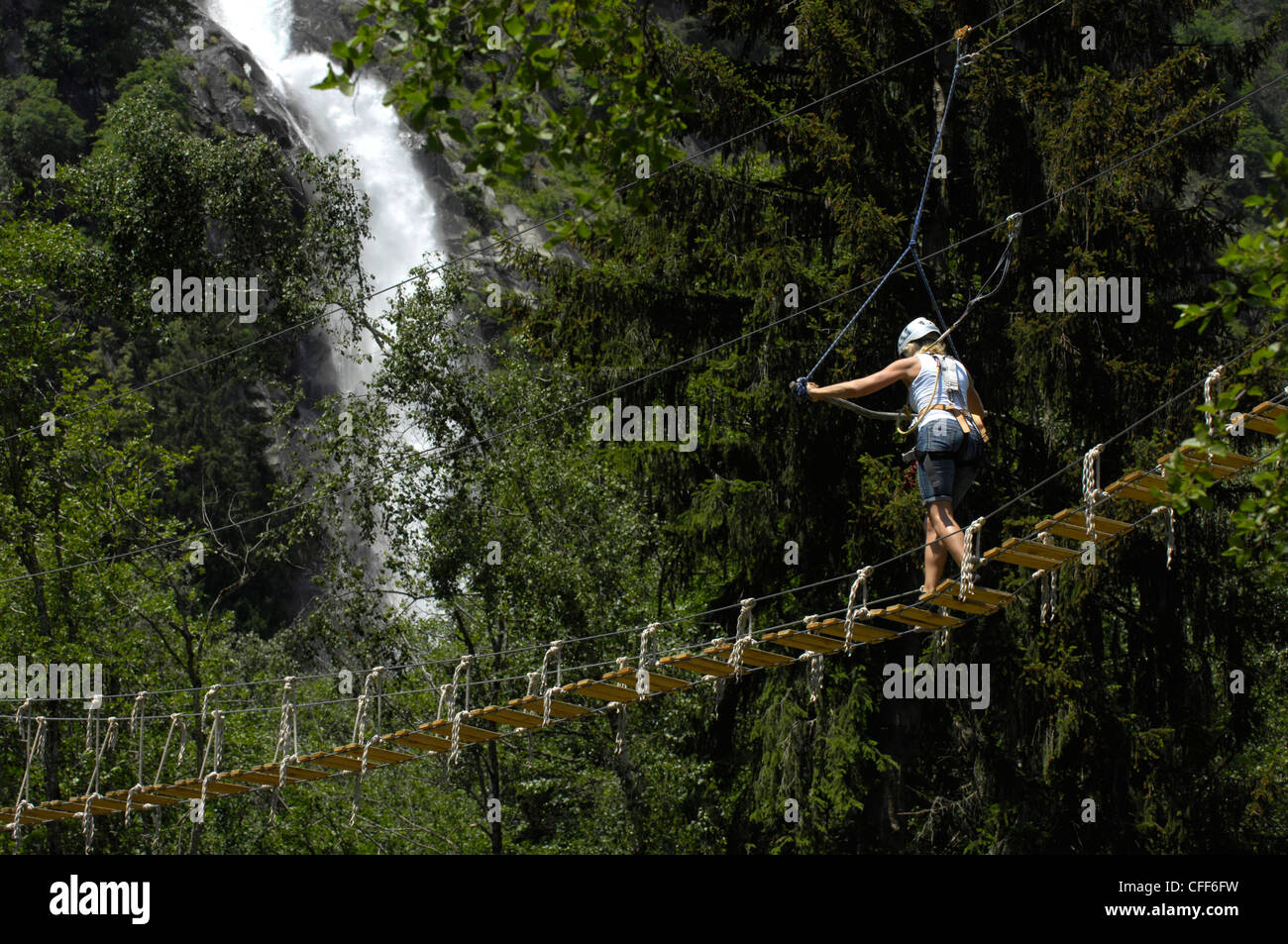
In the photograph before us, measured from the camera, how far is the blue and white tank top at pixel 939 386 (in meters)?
9.65

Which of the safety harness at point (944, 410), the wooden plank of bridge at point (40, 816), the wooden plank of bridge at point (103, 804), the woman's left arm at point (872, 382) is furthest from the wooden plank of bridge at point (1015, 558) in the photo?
the wooden plank of bridge at point (40, 816)

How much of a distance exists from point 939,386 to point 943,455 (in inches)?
16.7

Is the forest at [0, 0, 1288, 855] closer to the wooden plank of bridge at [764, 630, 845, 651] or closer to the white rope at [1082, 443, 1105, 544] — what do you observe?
the wooden plank of bridge at [764, 630, 845, 651]

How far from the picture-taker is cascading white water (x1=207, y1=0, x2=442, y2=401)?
59.0 metres

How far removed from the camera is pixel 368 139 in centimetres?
6272

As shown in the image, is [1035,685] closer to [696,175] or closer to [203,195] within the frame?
[696,175]

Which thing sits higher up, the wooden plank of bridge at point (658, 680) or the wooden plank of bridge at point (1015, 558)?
the wooden plank of bridge at point (1015, 558)

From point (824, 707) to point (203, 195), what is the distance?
1505 cm

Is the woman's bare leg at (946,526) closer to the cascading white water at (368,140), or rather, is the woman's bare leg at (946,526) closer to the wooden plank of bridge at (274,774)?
the wooden plank of bridge at (274,774)

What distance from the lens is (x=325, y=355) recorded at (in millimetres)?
49781

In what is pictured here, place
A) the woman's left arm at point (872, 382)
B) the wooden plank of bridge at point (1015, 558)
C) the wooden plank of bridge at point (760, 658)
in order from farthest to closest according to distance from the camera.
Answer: the wooden plank of bridge at point (760, 658) < the woman's left arm at point (872, 382) < the wooden plank of bridge at point (1015, 558)

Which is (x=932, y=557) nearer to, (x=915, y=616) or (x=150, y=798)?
(x=915, y=616)

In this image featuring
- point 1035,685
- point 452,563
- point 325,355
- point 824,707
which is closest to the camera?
point 1035,685
